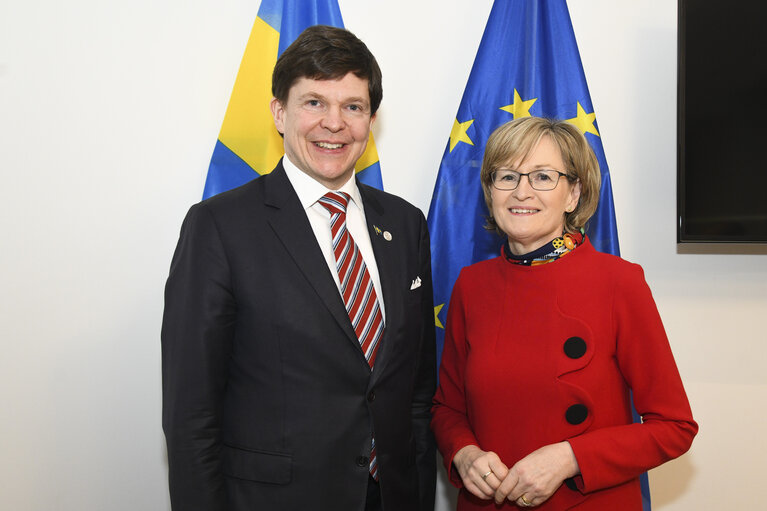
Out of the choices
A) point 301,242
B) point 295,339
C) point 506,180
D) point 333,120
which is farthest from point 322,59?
point 295,339

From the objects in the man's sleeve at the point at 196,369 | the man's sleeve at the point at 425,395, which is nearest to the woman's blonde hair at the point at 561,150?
the man's sleeve at the point at 425,395

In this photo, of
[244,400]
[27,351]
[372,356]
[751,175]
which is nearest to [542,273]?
[372,356]

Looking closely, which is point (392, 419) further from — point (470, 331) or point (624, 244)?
point (624, 244)

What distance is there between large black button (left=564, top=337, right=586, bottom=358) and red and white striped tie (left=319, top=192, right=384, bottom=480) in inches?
19.6

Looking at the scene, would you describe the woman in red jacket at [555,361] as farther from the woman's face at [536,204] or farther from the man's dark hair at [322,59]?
the man's dark hair at [322,59]

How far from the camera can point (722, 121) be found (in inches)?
86.8

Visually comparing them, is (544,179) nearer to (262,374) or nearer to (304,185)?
(304,185)

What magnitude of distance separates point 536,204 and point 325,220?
1.95 ft

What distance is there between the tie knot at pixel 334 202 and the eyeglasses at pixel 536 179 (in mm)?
466

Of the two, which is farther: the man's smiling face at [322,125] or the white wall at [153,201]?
the white wall at [153,201]

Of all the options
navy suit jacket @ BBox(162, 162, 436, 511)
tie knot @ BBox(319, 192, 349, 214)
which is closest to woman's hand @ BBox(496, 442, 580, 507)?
navy suit jacket @ BBox(162, 162, 436, 511)

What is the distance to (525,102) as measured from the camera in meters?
2.32

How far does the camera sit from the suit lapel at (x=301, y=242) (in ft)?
4.85

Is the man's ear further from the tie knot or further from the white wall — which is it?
the white wall
